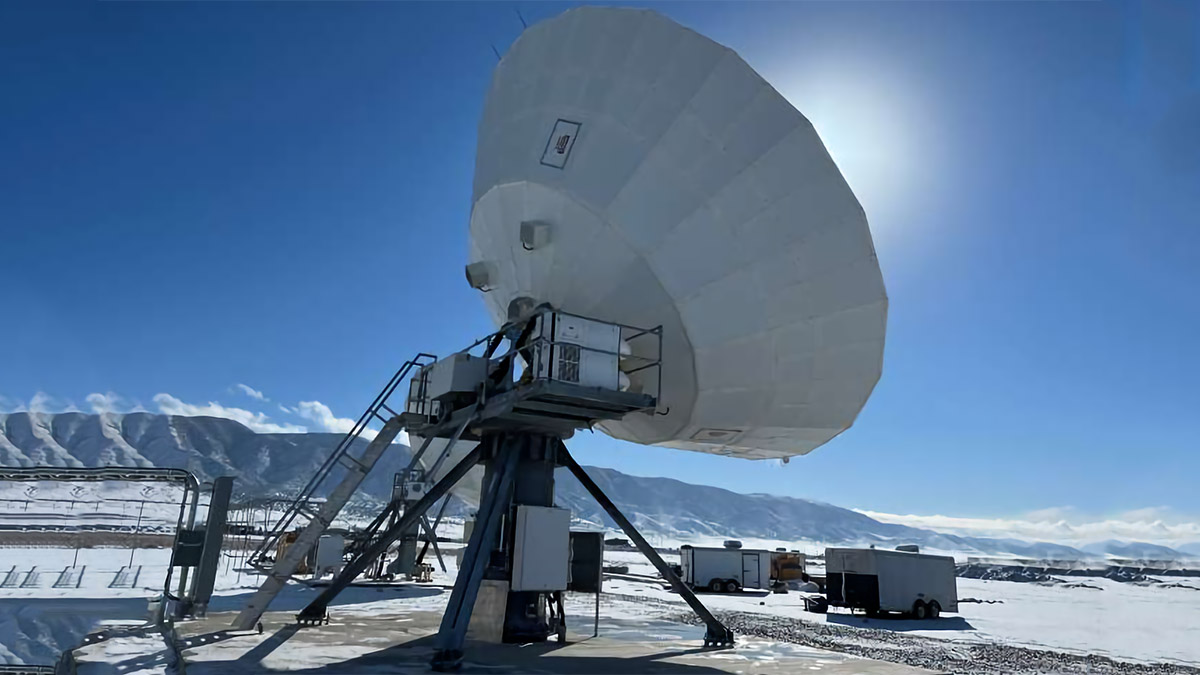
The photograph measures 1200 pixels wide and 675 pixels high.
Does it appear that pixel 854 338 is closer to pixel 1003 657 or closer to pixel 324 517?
pixel 1003 657

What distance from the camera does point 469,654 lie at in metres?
12.8

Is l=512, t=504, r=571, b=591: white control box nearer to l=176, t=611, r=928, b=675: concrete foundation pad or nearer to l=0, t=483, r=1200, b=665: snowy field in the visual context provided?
l=176, t=611, r=928, b=675: concrete foundation pad

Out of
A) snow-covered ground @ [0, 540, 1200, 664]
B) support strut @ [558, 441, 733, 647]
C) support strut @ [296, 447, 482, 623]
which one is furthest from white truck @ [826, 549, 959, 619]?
support strut @ [296, 447, 482, 623]

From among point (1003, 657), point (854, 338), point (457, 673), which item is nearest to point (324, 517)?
point (457, 673)

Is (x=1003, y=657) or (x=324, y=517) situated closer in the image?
(x=324, y=517)

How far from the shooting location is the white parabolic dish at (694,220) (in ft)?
38.9

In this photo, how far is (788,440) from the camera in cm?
1495

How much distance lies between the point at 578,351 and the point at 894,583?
18490mm

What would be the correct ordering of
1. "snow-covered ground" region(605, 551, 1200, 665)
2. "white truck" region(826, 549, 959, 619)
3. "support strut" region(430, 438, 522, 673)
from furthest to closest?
"white truck" region(826, 549, 959, 619) → "snow-covered ground" region(605, 551, 1200, 665) → "support strut" region(430, 438, 522, 673)

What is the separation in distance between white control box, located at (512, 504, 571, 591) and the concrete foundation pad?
1103 mm

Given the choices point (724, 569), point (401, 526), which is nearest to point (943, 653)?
point (401, 526)

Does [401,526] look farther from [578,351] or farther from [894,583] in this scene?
[894,583]

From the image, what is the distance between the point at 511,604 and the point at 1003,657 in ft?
33.6

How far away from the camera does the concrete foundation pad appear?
11.4m
